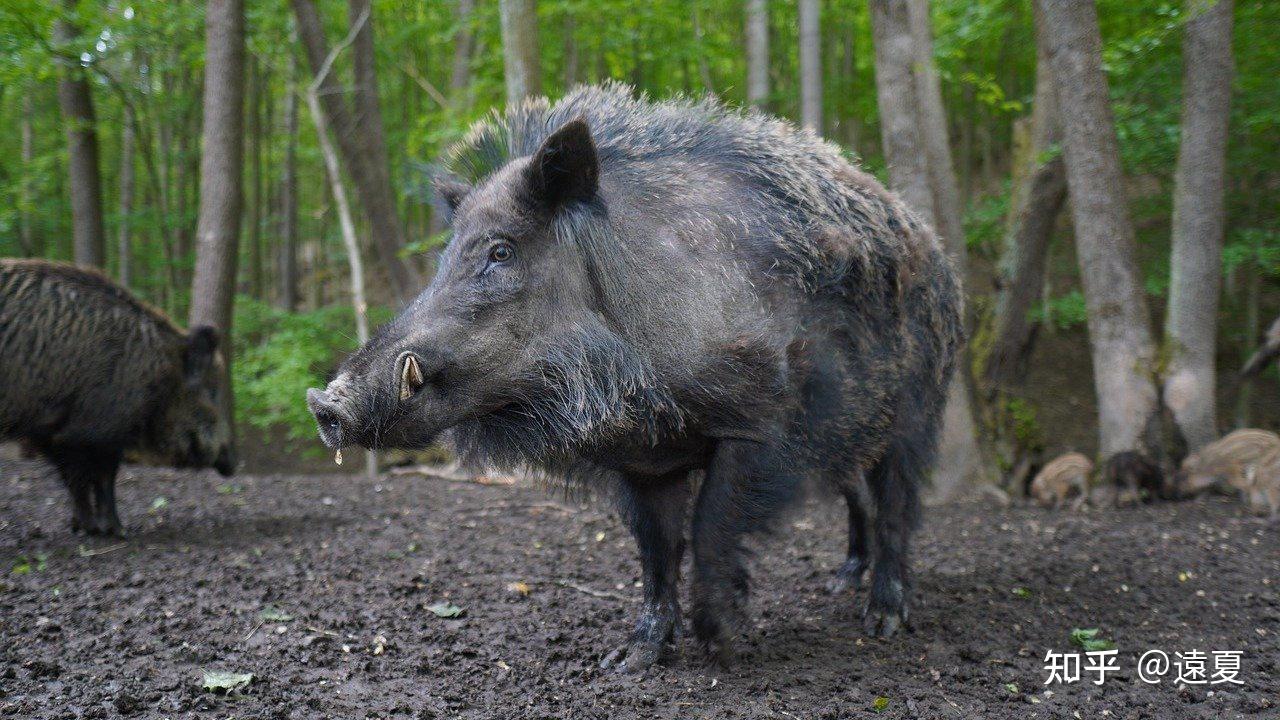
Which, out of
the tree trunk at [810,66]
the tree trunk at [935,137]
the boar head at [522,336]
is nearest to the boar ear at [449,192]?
the boar head at [522,336]

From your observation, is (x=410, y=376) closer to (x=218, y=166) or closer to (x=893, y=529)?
(x=893, y=529)

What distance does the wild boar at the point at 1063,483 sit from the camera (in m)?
7.86

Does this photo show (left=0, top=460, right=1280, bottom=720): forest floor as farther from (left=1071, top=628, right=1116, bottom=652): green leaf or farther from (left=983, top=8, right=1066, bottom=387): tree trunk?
(left=983, top=8, right=1066, bottom=387): tree trunk

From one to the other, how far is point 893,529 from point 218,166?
261 inches

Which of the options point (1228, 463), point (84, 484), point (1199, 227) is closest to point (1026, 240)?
point (1199, 227)

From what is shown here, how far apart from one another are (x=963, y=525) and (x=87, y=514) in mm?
5908

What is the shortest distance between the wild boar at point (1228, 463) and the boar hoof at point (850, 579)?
154 inches

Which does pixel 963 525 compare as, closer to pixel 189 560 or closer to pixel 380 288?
pixel 189 560

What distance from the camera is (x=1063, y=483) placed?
25.9 feet

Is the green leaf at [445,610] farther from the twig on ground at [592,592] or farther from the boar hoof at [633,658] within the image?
the boar hoof at [633,658]

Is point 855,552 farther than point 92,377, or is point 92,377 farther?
point 92,377

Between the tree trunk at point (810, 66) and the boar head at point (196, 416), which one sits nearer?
the boar head at point (196, 416)

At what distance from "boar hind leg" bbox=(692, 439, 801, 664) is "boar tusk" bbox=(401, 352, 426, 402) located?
110cm

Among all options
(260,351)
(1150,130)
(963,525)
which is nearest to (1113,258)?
(963,525)
